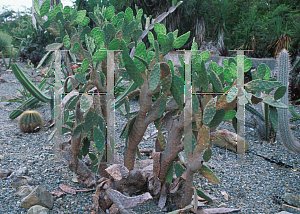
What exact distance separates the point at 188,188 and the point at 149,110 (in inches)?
20.2

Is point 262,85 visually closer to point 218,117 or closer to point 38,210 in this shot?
point 218,117

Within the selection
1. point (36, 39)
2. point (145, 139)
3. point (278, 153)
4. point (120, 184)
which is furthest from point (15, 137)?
point (36, 39)

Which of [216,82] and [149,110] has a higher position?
[216,82]

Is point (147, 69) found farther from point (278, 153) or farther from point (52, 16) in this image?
point (278, 153)

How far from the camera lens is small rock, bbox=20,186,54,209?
1552 millimetres

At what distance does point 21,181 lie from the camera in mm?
1822

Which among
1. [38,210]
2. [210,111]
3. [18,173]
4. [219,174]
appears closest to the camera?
[210,111]

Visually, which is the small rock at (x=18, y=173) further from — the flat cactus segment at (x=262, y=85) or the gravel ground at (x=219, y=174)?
the flat cactus segment at (x=262, y=85)

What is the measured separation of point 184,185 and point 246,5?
358 inches

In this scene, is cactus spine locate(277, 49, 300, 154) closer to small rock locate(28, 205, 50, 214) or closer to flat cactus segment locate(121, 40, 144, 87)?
flat cactus segment locate(121, 40, 144, 87)

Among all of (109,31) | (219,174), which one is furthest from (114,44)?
(219,174)

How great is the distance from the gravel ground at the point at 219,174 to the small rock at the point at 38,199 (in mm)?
43

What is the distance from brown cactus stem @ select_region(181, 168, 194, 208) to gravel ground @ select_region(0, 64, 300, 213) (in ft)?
0.66

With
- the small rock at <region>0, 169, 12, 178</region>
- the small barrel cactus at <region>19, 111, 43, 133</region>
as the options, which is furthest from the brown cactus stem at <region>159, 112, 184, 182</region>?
the small barrel cactus at <region>19, 111, 43, 133</region>
